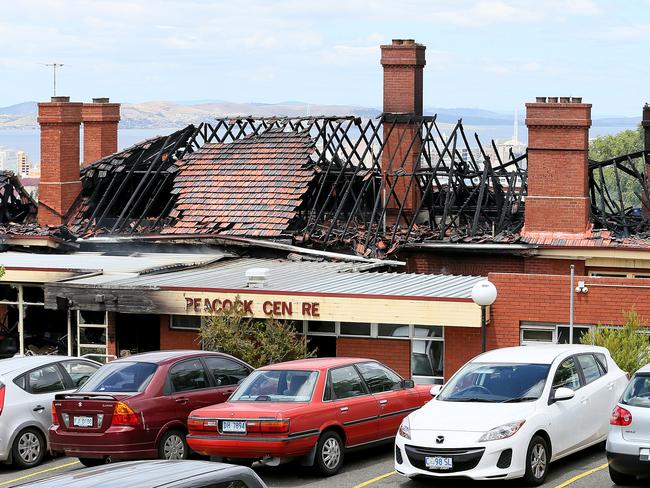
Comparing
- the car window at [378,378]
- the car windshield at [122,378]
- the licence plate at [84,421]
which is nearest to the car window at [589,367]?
the car window at [378,378]

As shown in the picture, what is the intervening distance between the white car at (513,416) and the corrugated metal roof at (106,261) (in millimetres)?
12872

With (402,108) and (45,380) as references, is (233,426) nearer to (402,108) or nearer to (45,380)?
(45,380)

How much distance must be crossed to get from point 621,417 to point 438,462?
2.05 meters

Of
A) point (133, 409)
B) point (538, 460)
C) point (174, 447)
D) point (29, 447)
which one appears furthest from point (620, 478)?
point (29, 447)

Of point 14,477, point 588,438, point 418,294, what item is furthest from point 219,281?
point 588,438

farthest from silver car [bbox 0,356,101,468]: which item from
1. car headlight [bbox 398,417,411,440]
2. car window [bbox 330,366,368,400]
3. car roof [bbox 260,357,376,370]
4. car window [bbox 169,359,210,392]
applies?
car headlight [bbox 398,417,411,440]

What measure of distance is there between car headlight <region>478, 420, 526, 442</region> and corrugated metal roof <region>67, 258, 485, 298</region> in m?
8.23

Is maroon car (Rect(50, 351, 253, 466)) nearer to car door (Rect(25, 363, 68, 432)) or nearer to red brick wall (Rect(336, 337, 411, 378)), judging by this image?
car door (Rect(25, 363, 68, 432))

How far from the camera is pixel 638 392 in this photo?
14.6 metres

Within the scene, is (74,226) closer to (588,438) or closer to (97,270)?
(97,270)

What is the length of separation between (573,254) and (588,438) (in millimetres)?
15125

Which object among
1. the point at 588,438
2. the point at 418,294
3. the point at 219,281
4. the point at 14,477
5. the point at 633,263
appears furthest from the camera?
the point at 633,263

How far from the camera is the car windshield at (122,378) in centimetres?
1730

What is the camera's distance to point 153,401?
1706 cm
